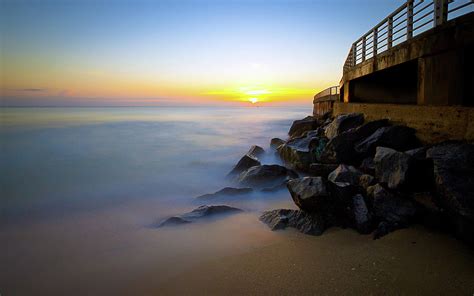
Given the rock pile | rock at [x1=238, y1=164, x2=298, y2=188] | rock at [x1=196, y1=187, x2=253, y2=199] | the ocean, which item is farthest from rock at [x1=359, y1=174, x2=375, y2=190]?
rock at [x1=196, y1=187, x2=253, y2=199]

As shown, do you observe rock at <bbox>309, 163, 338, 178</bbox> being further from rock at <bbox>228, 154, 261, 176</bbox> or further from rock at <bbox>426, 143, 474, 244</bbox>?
rock at <bbox>426, 143, 474, 244</bbox>

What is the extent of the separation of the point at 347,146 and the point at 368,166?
0.99 meters

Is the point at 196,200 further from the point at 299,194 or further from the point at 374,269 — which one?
the point at 374,269

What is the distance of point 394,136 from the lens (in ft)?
18.7

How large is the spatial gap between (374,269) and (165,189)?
6.43m

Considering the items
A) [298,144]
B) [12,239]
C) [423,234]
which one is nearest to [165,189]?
[12,239]

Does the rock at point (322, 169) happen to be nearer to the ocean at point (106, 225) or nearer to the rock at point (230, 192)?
the ocean at point (106, 225)

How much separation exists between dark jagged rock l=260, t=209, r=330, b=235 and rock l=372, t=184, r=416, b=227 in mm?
743

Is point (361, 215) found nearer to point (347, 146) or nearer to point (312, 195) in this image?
point (312, 195)

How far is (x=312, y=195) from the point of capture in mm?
4301

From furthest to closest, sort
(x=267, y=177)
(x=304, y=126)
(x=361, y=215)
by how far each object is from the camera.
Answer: (x=304, y=126), (x=267, y=177), (x=361, y=215)

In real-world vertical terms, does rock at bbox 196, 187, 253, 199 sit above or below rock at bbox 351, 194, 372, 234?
below

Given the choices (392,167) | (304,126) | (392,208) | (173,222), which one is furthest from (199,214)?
(304,126)

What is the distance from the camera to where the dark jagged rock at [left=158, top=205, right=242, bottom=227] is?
5.36 metres
